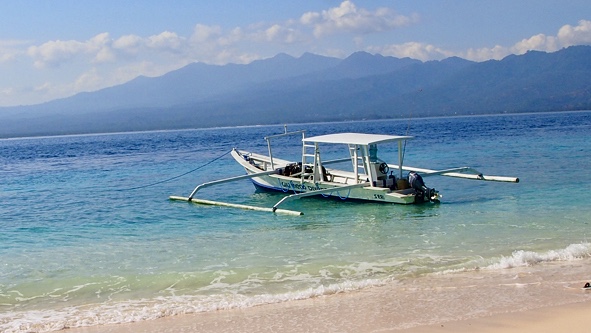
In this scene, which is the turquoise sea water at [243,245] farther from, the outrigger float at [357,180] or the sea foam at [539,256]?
the outrigger float at [357,180]

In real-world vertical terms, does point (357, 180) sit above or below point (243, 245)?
above

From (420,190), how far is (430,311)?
11.4 metres

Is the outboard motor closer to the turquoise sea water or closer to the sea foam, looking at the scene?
the turquoise sea water

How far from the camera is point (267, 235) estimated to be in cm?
1634

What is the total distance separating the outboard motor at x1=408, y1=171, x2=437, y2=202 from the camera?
2003cm

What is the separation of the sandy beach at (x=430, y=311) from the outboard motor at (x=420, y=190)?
910cm

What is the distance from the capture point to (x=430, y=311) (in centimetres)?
913

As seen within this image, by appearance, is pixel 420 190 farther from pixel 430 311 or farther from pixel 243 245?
pixel 430 311

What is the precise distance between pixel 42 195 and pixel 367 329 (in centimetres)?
2277

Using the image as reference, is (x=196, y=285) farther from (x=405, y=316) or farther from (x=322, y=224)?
(x=322, y=224)

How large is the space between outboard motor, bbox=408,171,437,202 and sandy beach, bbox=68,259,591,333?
9102 mm

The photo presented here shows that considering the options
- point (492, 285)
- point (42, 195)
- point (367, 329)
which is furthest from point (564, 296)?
point (42, 195)

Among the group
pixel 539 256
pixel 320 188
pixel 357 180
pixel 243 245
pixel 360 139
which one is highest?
pixel 360 139

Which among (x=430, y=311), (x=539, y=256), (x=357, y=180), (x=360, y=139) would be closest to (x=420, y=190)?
(x=357, y=180)
